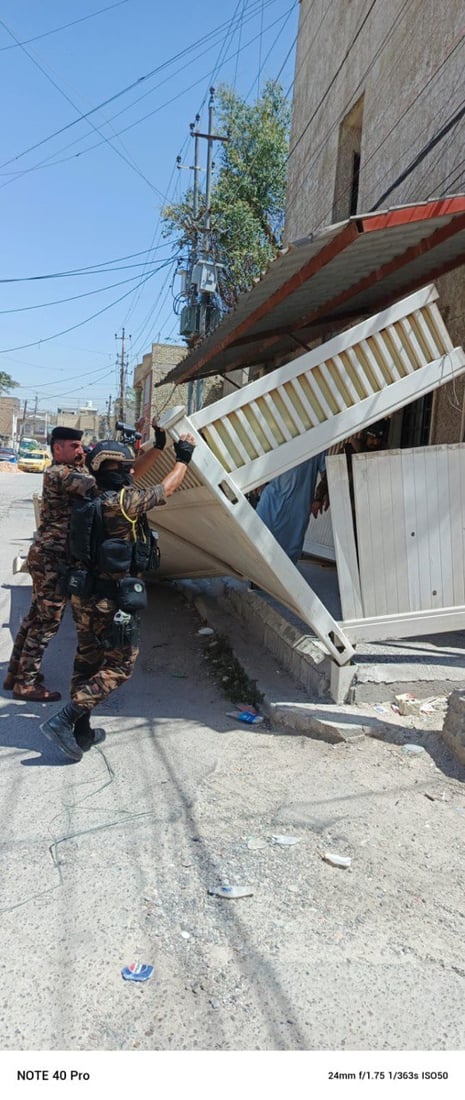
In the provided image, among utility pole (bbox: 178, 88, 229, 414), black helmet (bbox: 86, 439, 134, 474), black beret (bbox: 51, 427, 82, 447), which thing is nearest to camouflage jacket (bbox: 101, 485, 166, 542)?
black helmet (bbox: 86, 439, 134, 474)

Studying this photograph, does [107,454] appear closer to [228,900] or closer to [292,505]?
[228,900]

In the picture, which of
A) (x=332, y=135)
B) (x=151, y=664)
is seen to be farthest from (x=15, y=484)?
(x=151, y=664)

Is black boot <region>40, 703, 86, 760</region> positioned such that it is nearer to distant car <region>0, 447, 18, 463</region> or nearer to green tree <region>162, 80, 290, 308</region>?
green tree <region>162, 80, 290, 308</region>

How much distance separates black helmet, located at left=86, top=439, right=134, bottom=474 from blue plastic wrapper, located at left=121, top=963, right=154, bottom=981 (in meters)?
2.35

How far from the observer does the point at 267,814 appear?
3.15 m

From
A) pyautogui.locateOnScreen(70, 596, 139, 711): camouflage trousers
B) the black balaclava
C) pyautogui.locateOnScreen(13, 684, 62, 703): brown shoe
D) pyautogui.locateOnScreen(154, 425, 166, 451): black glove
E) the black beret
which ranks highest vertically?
the black beret

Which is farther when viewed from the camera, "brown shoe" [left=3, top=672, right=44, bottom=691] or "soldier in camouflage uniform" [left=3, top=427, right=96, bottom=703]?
"brown shoe" [left=3, top=672, right=44, bottom=691]

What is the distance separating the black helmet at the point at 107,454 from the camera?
3.69m

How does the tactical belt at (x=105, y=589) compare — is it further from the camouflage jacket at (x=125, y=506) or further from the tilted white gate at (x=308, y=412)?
the tilted white gate at (x=308, y=412)

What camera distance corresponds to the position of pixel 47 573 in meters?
4.75

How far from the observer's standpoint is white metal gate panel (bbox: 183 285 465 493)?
3.96 meters

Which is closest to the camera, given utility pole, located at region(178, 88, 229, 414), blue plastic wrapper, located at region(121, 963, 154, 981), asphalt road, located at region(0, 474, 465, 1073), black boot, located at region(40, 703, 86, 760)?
asphalt road, located at region(0, 474, 465, 1073)

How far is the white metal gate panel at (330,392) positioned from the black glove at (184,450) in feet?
0.52
